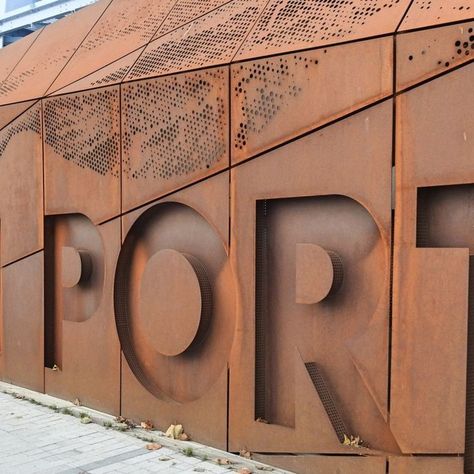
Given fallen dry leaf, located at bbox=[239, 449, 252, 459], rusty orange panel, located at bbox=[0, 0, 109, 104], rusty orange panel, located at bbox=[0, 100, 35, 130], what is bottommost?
fallen dry leaf, located at bbox=[239, 449, 252, 459]

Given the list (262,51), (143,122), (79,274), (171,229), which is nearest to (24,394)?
(79,274)

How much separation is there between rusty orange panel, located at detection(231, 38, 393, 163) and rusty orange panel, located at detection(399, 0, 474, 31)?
0.69ft

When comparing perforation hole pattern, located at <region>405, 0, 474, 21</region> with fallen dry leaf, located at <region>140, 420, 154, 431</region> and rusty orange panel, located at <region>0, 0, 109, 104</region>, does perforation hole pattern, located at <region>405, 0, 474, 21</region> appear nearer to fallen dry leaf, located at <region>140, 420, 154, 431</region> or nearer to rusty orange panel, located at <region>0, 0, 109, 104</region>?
fallen dry leaf, located at <region>140, 420, 154, 431</region>

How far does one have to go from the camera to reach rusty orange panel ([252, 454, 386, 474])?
493 centimetres

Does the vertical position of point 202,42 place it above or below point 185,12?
below

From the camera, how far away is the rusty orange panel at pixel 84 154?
721 centimetres

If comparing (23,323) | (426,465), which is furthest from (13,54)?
(426,465)

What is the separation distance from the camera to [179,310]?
6430 mm

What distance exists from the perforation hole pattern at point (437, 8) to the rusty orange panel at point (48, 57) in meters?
5.11

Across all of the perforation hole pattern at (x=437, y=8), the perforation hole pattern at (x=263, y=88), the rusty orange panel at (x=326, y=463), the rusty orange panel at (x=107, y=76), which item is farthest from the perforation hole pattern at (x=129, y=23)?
the rusty orange panel at (x=326, y=463)

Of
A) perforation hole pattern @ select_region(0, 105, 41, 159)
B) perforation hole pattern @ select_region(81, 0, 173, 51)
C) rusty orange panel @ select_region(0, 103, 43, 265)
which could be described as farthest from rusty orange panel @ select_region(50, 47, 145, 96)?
→ rusty orange panel @ select_region(0, 103, 43, 265)

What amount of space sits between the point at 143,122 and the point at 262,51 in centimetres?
167

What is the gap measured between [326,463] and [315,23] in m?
3.62

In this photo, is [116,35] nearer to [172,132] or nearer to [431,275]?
[172,132]
